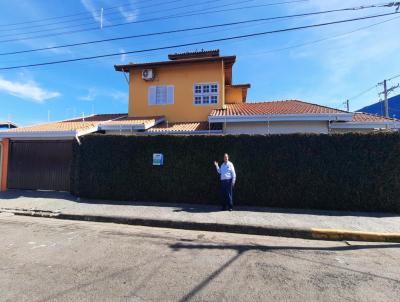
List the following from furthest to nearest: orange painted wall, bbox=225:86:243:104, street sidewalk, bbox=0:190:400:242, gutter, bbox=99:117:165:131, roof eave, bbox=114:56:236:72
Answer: orange painted wall, bbox=225:86:243:104
roof eave, bbox=114:56:236:72
gutter, bbox=99:117:165:131
street sidewalk, bbox=0:190:400:242

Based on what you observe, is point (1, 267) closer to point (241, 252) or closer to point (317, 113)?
point (241, 252)

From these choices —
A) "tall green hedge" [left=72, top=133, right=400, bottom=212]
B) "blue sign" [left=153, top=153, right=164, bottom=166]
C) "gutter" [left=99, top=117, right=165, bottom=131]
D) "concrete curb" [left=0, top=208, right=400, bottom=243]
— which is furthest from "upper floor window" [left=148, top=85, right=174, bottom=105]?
"concrete curb" [left=0, top=208, right=400, bottom=243]

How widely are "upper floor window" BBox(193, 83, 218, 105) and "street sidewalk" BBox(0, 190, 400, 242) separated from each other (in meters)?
7.87

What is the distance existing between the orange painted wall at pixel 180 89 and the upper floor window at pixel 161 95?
0.20 metres

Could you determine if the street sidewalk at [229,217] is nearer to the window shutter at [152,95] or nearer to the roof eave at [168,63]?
the window shutter at [152,95]

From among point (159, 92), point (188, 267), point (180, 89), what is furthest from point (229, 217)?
point (159, 92)

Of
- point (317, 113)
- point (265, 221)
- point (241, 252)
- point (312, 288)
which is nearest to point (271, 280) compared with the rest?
point (312, 288)

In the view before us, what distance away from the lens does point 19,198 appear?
10328 millimetres

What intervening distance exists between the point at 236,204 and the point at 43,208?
6614mm

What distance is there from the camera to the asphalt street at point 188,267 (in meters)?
3.49

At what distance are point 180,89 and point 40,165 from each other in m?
8.34

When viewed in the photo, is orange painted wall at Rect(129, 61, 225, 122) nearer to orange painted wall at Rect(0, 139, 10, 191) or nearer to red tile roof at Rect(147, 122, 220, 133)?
red tile roof at Rect(147, 122, 220, 133)

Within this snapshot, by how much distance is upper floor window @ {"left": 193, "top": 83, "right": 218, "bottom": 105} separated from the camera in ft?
49.9

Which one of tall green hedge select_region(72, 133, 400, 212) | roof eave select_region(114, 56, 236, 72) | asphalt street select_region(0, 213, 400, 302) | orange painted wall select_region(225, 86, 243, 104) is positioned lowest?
asphalt street select_region(0, 213, 400, 302)
